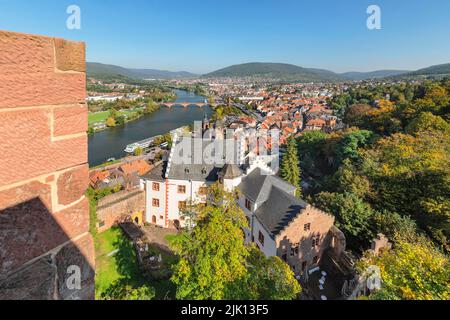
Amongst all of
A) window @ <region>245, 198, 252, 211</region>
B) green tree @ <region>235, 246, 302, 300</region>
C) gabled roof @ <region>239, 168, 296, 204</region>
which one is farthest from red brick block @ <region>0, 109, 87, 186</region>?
window @ <region>245, 198, 252, 211</region>

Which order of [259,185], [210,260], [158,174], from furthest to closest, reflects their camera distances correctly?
[158,174] < [259,185] < [210,260]

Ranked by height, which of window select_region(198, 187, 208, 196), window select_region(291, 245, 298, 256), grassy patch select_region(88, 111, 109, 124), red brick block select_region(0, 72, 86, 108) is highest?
grassy patch select_region(88, 111, 109, 124)

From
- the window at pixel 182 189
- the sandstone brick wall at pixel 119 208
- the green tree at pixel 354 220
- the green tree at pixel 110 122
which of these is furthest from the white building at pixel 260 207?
the green tree at pixel 110 122

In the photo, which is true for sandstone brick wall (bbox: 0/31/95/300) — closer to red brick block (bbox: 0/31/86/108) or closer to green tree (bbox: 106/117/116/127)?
red brick block (bbox: 0/31/86/108)

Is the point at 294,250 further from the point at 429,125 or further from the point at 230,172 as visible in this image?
the point at 429,125

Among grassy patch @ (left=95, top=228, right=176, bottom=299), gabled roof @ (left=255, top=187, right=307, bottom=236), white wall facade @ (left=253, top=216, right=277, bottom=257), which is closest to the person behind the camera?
grassy patch @ (left=95, top=228, right=176, bottom=299)

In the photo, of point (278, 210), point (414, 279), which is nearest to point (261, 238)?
point (278, 210)
